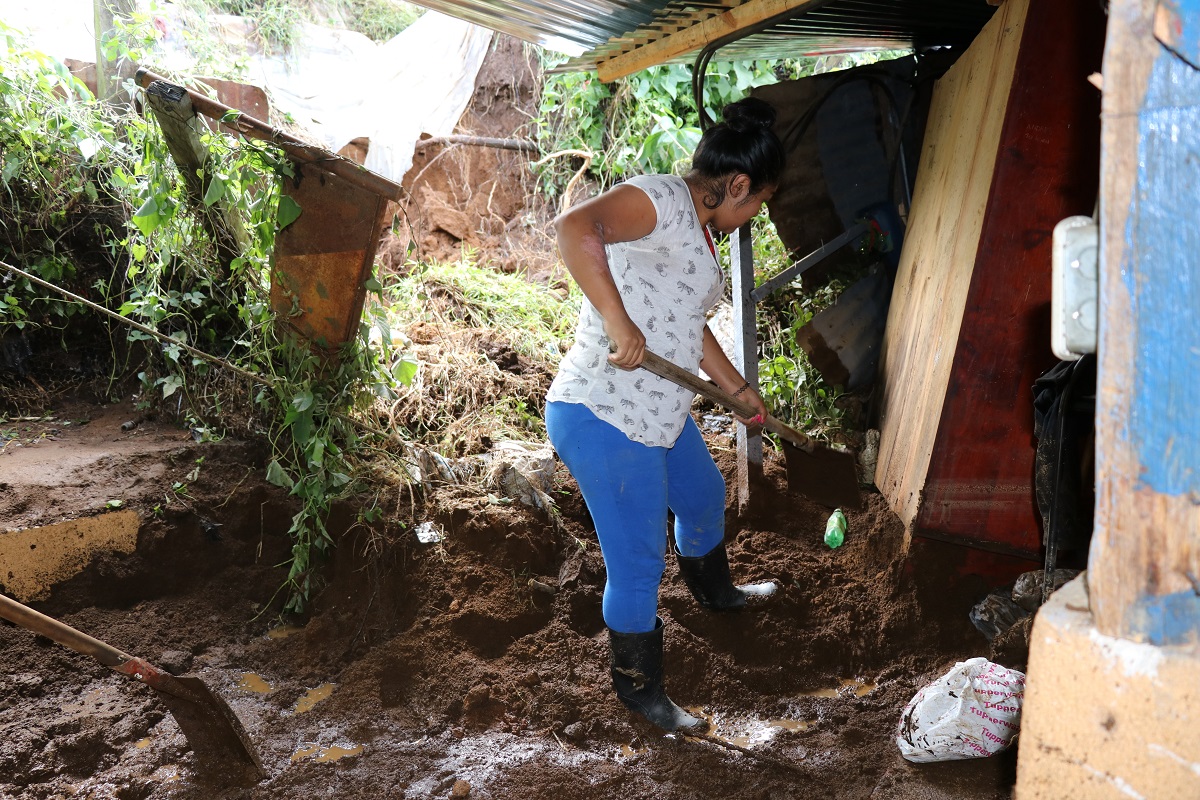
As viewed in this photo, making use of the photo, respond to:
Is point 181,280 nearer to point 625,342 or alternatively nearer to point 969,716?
point 625,342

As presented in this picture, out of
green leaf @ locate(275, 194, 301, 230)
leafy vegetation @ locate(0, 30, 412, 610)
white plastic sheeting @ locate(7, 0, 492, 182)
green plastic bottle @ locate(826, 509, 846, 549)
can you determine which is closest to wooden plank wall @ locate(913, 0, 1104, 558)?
green plastic bottle @ locate(826, 509, 846, 549)

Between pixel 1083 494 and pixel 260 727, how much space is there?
278 centimetres

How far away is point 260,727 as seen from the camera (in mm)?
2791

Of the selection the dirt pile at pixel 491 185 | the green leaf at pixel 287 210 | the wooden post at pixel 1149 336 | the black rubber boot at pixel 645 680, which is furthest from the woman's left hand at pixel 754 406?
the dirt pile at pixel 491 185

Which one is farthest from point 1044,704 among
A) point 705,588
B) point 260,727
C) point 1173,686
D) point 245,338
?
point 245,338

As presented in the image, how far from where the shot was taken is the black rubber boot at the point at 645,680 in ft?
8.64

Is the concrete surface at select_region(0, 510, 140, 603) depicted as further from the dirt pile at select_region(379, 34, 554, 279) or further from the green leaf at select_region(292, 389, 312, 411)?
the dirt pile at select_region(379, 34, 554, 279)

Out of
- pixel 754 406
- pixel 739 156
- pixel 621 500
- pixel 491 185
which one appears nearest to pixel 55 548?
pixel 621 500

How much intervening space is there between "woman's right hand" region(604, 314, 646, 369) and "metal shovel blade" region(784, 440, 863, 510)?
67.7 inches

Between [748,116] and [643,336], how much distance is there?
0.75 metres

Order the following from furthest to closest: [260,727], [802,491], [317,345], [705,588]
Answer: [802,491] < [317,345] < [705,588] < [260,727]

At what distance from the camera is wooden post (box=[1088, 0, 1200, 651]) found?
0.98 m

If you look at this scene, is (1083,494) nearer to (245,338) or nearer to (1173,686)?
(1173,686)

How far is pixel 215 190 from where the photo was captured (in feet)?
10.8
